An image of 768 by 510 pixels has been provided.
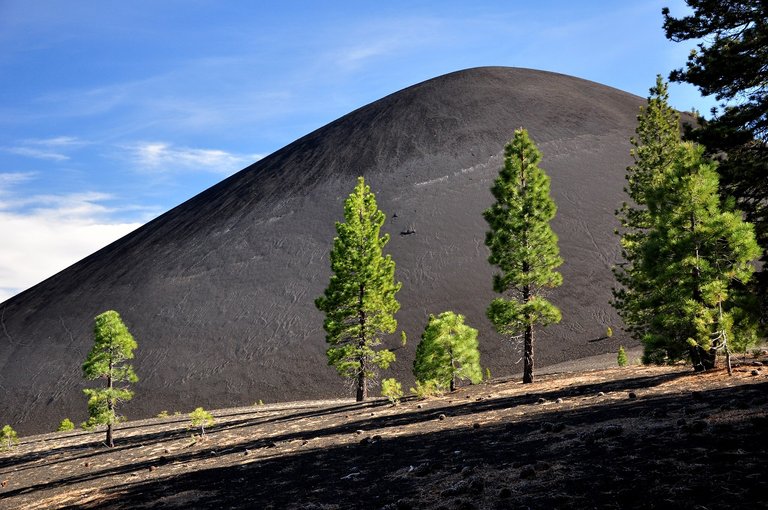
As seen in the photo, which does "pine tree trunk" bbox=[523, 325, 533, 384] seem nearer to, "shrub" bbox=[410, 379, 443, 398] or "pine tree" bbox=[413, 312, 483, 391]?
"pine tree" bbox=[413, 312, 483, 391]

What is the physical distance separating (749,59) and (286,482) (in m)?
15.8

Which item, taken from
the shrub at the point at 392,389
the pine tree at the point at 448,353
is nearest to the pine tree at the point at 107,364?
the shrub at the point at 392,389

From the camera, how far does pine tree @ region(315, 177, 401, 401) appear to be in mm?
36656

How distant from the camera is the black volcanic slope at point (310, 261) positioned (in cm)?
7200

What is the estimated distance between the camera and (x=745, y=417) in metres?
10.8

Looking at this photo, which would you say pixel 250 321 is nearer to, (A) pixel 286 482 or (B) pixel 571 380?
(B) pixel 571 380

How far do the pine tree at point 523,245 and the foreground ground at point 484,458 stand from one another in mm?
3564

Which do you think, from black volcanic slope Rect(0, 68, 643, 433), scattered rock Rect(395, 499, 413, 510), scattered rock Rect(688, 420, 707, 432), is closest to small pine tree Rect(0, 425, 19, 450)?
black volcanic slope Rect(0, 68, 643, 433)

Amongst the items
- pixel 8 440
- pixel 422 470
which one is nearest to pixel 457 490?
pixel 422 470

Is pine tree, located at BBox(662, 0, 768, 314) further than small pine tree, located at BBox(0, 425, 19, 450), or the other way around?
small pine tree, located at BBox(0, 425, 19, 450)

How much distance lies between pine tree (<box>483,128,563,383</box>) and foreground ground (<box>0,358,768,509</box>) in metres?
3.56

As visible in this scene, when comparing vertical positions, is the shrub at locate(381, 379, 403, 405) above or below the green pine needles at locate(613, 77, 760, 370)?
below

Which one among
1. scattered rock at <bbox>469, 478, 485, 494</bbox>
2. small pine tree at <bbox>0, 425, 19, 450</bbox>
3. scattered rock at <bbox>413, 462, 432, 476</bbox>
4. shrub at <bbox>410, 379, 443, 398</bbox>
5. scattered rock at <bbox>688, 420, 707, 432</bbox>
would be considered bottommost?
small pine tree at <bbox>0, 425, 19, 450</bbox>

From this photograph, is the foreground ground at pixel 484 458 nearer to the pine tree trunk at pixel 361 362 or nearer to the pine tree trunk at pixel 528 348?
the pine tree trunk at pixel 528 348
